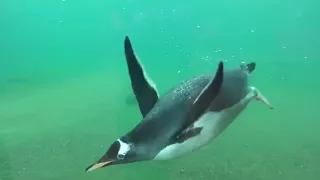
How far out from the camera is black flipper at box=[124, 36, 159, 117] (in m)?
0.51

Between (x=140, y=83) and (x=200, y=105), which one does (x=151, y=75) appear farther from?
(x=200, y=105)

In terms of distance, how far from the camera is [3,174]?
73.6 inches

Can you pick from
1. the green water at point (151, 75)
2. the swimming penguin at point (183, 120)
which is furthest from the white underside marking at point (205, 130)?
the green water at point (151, 75)

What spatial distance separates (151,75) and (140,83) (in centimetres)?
9

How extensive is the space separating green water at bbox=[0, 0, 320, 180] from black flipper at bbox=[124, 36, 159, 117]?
0.12 ft

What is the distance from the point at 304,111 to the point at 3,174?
7.15 ft

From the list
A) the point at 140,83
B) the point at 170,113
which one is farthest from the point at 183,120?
the point at 140,83

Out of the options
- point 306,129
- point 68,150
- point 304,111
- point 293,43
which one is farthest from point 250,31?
point 68,150

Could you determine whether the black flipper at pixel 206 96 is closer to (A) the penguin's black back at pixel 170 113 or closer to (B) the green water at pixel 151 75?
(A) the penguin's black back at pixel 170 113

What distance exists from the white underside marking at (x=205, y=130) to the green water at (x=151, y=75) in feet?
0.42

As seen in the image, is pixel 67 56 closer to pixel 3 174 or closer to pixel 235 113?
pixel 3 174

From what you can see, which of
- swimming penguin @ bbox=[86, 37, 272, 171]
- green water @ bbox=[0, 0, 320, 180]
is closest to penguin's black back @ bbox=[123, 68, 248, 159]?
swimming penguin @ bbox=[86, 37, 272, 171]

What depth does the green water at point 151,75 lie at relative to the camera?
194 centimetres

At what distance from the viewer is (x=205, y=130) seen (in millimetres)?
443
